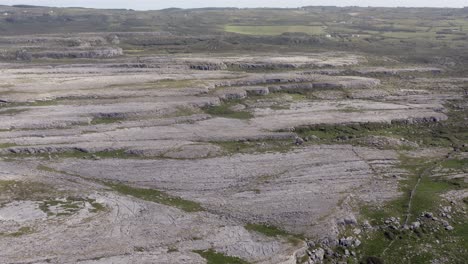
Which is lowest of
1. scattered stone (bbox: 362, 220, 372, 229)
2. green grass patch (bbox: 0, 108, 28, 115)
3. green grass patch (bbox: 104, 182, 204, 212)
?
scattered stone (bbox: 362, 220, 372, 229)

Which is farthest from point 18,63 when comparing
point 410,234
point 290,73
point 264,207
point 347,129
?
point 410,234

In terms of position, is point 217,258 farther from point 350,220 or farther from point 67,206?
point 67,206

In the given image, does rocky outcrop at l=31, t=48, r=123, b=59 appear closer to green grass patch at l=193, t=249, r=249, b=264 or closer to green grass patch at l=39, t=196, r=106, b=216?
green grass patch at l=39, t=196, r=106, b=216

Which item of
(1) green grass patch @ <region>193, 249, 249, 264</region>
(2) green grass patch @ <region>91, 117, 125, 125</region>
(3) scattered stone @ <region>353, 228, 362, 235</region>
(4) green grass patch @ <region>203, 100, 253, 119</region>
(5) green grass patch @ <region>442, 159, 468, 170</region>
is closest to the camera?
(1) green grass patch @ <region>193, 249, 249, 264</region>

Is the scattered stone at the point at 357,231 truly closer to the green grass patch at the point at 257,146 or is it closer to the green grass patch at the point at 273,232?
the green grass patch at the point at 273,232

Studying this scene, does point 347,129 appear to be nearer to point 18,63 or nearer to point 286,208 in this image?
point 286,208

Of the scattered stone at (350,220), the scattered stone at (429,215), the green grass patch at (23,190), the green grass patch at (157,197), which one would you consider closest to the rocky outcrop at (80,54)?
the green grass patch at (23,190)

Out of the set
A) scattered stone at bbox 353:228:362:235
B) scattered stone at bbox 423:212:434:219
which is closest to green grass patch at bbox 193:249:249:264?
scattered stone at bbox 353:228:362:235
